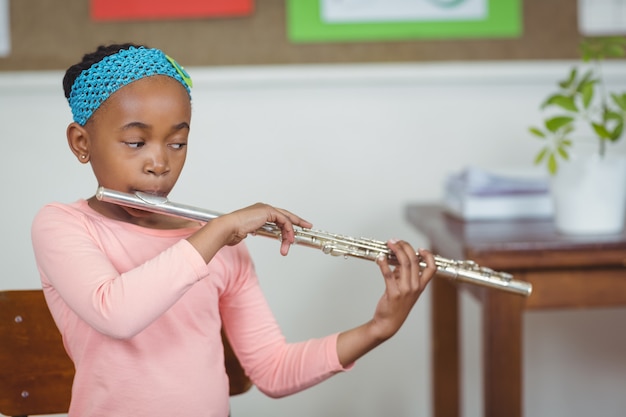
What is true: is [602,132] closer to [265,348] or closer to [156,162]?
[265,348]

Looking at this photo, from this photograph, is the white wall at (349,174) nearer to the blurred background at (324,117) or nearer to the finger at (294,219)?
the blurred background at (324,117)

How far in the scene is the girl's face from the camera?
2.70 ft

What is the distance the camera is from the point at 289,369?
98 centimetres

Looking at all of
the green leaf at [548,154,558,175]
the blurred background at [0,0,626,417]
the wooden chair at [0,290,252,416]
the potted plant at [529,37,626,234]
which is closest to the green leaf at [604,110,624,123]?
the potted plant at [529,37,626,234]

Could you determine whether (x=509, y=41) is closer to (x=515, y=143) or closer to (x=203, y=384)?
(x=515, y=143)

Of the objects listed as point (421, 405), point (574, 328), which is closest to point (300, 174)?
point (421, 405)

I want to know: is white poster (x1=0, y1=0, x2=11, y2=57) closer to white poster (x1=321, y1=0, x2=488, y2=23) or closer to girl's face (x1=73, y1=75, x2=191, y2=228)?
white poster (x1=321, y1=0, x2=488, y2=23)

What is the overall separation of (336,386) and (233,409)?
24 centimetres

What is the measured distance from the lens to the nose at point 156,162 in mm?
819

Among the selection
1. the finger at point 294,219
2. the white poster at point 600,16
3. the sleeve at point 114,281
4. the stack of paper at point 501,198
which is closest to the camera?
the sleeve at point 114,281

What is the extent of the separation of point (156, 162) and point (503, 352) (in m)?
0.60

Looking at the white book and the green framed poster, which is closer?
the white book

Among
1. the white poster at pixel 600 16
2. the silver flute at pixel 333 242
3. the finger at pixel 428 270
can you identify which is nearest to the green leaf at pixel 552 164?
the silver flute at pixel 333 242

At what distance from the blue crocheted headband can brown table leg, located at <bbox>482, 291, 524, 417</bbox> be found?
0.56m
